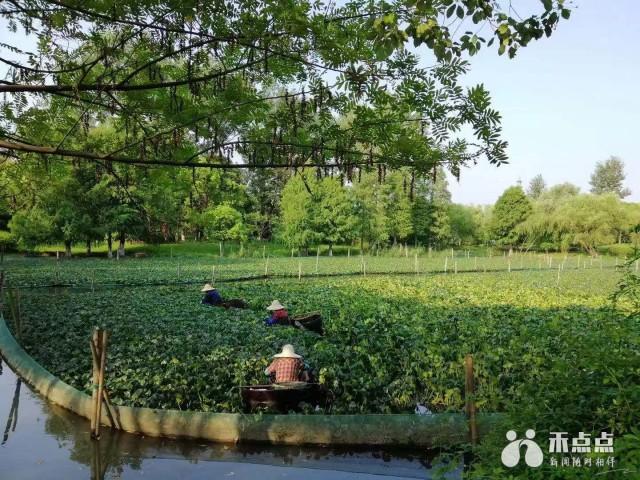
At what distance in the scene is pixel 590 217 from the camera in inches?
2180

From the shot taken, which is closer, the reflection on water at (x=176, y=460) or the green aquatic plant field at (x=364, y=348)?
the green aquatic plant field at (x=364, y=348)

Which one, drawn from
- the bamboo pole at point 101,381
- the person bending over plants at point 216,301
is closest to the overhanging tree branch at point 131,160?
the bamboo pole at point 101,381

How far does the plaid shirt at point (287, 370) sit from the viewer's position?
8.02 metres

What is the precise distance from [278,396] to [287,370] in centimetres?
54

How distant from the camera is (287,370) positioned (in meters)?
8.05

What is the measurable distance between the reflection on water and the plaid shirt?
1.14 m

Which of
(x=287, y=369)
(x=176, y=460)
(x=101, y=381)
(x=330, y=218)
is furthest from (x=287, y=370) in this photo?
(x=330, y=218)

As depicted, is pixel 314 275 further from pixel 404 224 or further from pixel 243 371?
pixel 404 224

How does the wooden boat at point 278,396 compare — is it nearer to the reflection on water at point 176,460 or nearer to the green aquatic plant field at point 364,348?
the green aquatic plant field at point 364,348

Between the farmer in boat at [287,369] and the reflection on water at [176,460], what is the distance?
1.16 metres

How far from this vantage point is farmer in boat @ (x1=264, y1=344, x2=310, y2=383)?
316 inches

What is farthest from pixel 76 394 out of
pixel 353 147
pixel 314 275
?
pixel 314 275

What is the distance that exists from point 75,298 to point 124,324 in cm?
657

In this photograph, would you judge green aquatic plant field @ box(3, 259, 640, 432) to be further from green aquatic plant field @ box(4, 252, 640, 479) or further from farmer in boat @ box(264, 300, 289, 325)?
farmer in boat @ box(264, 300, 289, 325)
